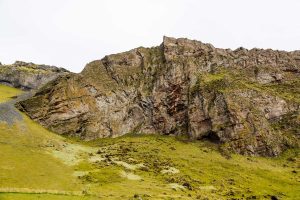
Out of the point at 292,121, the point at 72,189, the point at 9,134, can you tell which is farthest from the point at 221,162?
the point at 9,134

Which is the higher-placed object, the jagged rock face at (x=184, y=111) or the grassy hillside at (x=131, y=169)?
the jagged rock face at (x=184, y=111)

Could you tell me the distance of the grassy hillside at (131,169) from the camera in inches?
3999

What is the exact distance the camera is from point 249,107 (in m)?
178

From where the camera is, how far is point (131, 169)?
131 metres

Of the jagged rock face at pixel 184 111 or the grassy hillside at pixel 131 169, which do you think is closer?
the grassy hillside at pixel 131 169

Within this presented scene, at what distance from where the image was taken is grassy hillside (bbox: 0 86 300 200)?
333ft

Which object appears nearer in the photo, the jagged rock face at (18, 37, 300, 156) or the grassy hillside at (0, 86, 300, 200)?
the grassy hillside at (0, 86, 300, 200)

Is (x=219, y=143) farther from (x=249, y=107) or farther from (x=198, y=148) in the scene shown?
(x=249, y=107)

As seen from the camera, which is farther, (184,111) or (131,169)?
(184,111)

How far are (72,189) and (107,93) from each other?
328ft

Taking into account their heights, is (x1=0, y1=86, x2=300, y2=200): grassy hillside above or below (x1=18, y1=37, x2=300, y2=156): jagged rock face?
below

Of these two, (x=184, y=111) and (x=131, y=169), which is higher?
(x=184, y=111)

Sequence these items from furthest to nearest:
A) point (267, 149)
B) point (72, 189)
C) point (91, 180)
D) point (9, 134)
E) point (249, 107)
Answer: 1. point (249, 107)
2. point (267, 149)
3. point (9, 134)
4. point (91, 180)
5. point (72, 189)

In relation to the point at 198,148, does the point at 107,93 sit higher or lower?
higher
